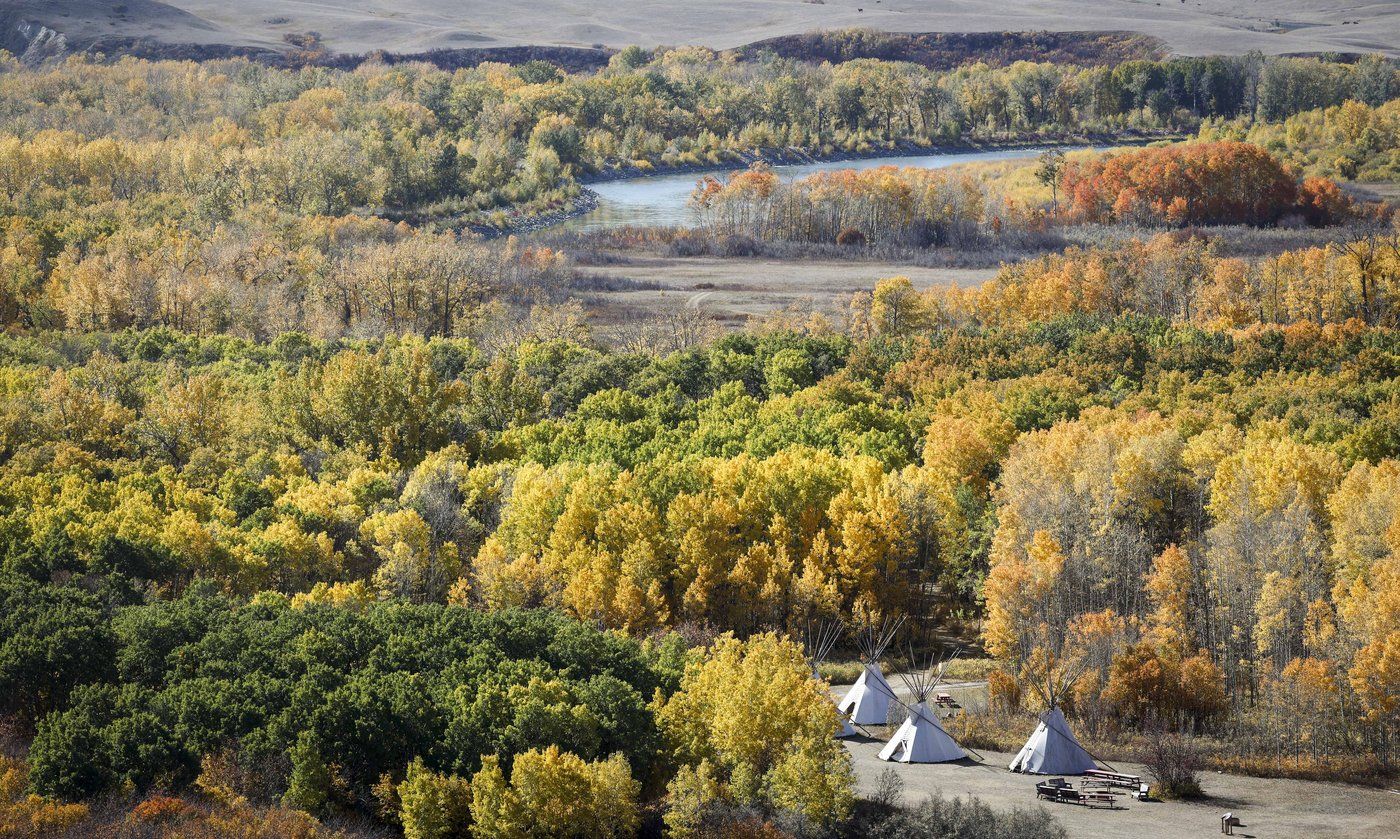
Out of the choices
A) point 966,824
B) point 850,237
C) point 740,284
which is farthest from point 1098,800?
point 850,237

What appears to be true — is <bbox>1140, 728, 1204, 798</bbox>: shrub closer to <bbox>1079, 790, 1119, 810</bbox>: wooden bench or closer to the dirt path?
the dirt path

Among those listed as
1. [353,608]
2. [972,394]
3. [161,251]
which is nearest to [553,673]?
[353,608]

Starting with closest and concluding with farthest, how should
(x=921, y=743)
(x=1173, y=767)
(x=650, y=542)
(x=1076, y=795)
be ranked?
(x=1076, y=795) < (x=1173, y=767) < (x=921, y=743) < (x=650, y=542)

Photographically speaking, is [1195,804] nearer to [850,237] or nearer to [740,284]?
[740,284]

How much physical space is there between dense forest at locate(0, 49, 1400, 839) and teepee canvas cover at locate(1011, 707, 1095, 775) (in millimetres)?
3595

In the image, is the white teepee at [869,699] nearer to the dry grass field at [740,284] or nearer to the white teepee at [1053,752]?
the white teepee at [1053,752]

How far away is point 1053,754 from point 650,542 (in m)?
21.3

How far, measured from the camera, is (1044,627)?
63.3 m

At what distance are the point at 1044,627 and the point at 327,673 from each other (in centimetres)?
2482

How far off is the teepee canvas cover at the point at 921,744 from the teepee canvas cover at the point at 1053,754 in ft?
6.81

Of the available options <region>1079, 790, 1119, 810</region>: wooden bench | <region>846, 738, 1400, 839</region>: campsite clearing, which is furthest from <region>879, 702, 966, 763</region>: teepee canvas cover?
<region>1079, 790, 1119, 810</region>: wooden bench

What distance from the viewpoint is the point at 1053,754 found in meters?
54.0

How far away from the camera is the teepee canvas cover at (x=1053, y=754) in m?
53.8

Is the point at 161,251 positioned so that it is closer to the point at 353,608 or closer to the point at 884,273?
the point at 884,273
